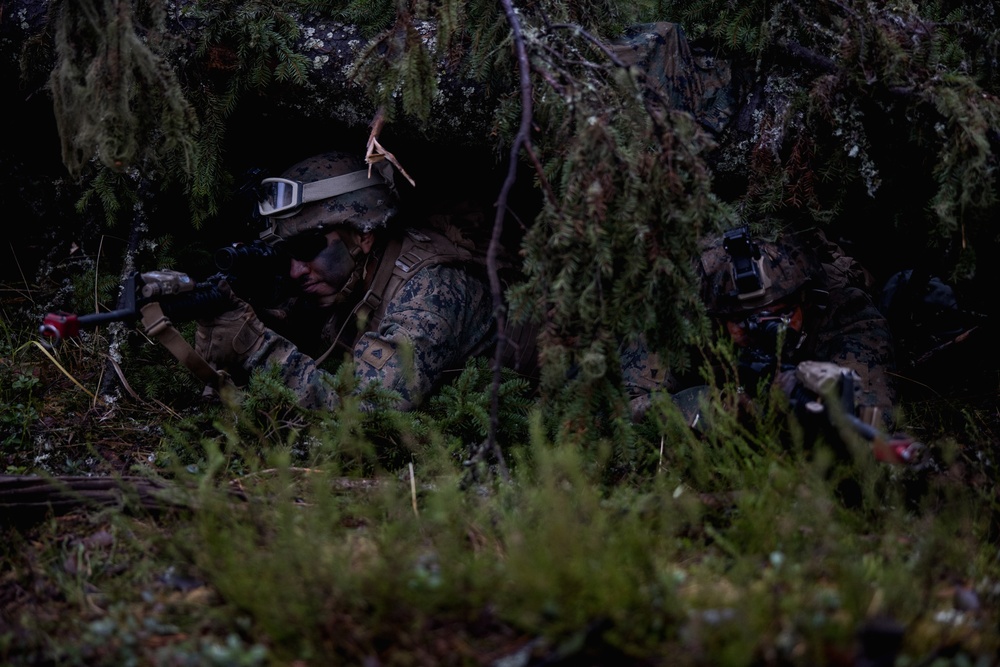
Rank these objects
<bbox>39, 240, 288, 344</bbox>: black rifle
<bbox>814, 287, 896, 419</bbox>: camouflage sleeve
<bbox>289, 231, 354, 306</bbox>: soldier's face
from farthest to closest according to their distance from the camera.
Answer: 1. <bbox>289, 231, 354, 306</bbox>: soldier's face
2. <bbox>814, 287, 896, 419</bbox>: camouflage sleeve
3. <bbox>39, 240, 288, 344</bbox>: black rifle

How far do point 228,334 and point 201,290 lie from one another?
0.30m

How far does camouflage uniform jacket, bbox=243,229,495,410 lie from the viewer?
4.26 metres

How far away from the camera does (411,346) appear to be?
419cm

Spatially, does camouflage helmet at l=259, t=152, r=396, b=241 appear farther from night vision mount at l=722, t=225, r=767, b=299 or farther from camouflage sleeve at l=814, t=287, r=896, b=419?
camouflage sleeve at l=814, t=287, r=896, b=419

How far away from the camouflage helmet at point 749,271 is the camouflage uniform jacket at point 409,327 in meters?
1.43

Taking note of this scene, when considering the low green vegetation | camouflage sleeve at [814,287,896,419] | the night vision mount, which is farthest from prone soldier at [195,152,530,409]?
camouflage sleeve at [814,287,896,419]

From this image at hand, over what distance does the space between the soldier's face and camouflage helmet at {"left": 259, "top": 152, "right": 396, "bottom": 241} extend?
0.31 ft

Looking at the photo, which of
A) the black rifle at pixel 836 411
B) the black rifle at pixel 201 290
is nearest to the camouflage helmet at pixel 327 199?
the black rifle at pixel 201 290

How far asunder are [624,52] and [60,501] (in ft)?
11.0

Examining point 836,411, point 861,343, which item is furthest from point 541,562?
point 861,343

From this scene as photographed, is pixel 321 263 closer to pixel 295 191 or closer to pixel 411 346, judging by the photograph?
pixel 295 191

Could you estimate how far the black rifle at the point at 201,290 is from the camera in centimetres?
357

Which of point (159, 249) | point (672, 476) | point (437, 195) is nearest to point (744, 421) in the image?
point (672, 476)

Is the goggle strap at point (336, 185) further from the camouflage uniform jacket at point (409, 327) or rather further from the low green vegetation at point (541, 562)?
the low green vegetation at point (541, 562)
